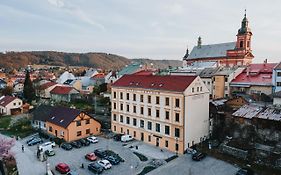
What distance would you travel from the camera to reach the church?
76.5 meters

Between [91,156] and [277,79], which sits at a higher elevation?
[277,79]

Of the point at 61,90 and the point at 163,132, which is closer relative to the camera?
the point at 163,132

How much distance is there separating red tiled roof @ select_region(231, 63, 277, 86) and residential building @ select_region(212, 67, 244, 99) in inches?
39.8

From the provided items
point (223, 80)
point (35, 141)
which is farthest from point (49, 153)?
point (223, 80)

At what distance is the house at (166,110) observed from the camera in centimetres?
3474

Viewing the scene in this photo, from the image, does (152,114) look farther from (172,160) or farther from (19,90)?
(19,90)

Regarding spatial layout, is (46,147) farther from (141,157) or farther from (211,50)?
(211,50)

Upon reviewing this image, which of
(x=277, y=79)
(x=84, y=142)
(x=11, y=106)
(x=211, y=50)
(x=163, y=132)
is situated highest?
(x=211, y=50)

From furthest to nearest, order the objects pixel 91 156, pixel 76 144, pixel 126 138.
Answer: pixel 126 138
pixel 76 144
pixel 91 156

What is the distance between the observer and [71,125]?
132ft

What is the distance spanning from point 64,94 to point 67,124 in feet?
96.4

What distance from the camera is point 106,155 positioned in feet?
109

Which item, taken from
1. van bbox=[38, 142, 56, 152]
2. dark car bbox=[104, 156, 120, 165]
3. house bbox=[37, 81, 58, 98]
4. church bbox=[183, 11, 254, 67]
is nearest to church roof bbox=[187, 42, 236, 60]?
church bbox=[183, 11, 254, 67]

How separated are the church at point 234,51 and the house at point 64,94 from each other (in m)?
41.1
